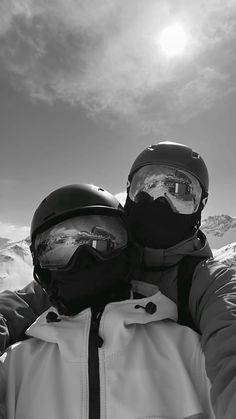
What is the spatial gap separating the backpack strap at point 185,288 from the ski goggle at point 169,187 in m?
0.78

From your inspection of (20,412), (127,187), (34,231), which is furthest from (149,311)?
(127,187)

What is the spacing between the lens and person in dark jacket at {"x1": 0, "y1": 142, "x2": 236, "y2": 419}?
2137mm

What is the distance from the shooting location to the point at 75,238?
132 inches

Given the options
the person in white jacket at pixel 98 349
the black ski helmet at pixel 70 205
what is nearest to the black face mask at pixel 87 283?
the person in white jacket at pixel 98 349

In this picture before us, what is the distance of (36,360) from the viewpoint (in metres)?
2.59

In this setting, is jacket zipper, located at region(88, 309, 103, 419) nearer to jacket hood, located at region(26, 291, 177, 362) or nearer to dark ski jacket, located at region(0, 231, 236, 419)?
jacket hood, located at region(26, 291, 177, 362)

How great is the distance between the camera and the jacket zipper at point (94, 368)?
217 cm

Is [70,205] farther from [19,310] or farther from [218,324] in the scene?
[218,324]

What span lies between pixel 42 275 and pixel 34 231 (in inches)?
18.0

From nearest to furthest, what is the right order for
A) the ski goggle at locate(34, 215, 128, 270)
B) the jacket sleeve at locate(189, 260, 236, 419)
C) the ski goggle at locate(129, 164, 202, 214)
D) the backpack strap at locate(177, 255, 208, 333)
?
1. the jacket sleeve at locate(189, 260, 236, 419)
2. the backpack strap at locate(177, 255, 208, 333)
3. the ski goggle at locate(34, 215, 128, 270)
4. the ski goggle at locate(129, 164, 202, 214)

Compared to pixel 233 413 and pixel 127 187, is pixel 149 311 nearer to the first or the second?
pixel 233 413

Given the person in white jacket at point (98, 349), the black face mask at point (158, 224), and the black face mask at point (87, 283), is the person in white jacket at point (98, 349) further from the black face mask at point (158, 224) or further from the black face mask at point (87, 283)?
the black face mask at point (158, 224)

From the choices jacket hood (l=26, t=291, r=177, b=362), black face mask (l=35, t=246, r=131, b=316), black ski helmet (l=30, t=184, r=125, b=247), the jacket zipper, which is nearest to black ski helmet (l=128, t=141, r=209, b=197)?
black ski helmet (l=30, t=184, r=125, b=247)

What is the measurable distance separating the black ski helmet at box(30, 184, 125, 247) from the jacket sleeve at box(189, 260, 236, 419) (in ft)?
3.59
